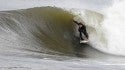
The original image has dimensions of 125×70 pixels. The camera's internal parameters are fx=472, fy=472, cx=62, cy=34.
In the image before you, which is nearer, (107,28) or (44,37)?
(44,37)

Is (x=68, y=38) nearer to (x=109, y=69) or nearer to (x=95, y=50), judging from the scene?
(x=95, y=50)

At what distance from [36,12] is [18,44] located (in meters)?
5.10

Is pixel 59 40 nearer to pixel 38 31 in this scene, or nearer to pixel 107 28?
pixel 38 31

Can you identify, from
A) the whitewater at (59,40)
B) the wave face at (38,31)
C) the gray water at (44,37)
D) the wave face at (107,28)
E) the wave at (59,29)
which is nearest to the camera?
the whitewater at (59,40)

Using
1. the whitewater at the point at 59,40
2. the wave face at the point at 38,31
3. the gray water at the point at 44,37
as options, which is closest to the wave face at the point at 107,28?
the whitewater at the point at 59,40

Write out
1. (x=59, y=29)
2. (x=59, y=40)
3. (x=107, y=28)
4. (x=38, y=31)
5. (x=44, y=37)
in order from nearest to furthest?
1. (x=44, y=37)
2. (x=38, y=31)
3. (x=59, y=40)
4. (x=59, y=29)
5. (x=107, y=28)

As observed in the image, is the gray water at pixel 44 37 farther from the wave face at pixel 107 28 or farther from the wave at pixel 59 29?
the wave face at pixel 107 28

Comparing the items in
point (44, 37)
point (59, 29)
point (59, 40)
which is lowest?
point (59, 40)

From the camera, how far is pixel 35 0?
115 feet

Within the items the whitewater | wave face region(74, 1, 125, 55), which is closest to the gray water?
the whitewater

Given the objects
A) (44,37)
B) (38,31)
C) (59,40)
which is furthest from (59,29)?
(44,37)

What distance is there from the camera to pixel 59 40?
61.6 ft

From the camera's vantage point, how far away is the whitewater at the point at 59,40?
Result: 43.6ft

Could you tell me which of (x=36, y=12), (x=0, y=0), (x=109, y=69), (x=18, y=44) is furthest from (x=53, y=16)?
(x=0, y=0)
